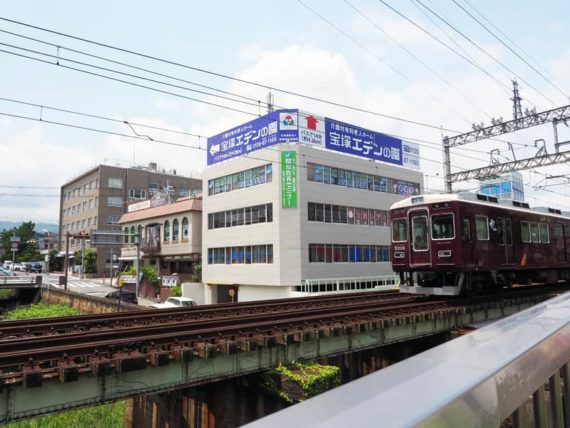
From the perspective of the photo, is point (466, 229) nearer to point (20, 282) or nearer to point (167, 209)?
point (167, 209)

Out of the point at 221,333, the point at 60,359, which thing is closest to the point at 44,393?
the point at 60,359

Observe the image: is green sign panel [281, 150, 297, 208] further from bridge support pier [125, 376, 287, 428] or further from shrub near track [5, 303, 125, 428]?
bridge support pier [125, 376, 287, 428]

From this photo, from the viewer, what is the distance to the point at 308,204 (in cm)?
3045

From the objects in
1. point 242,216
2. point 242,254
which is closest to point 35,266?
point 242,254

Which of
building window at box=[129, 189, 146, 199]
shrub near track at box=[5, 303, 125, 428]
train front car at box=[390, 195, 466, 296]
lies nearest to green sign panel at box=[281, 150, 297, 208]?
train front car at box=[390, 195, 466, 296]

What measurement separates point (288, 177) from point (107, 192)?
45274 millimetres

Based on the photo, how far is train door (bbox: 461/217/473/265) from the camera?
13102mm

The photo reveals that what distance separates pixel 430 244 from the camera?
45.1ft

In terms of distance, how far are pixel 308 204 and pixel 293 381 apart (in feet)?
74.0

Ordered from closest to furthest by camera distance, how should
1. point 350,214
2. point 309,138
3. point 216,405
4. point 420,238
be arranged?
point 216,405, point 420,238, point 309,138, point 350,214

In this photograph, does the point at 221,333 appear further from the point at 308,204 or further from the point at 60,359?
the point at 308,204

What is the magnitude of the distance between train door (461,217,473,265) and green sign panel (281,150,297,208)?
1733 centimetres

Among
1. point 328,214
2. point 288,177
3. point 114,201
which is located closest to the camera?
point 288,177

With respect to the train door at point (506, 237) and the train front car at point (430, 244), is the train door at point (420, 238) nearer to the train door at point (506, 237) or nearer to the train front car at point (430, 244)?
the train front car at point (430, 244)
